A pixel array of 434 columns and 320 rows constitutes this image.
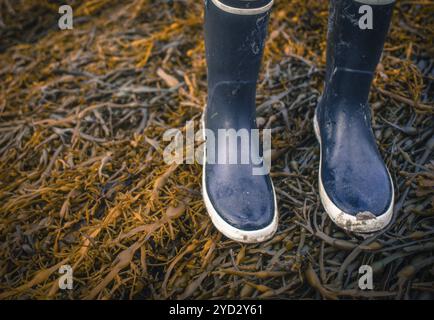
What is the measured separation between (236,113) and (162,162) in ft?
1.05

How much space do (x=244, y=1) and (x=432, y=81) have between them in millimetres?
837

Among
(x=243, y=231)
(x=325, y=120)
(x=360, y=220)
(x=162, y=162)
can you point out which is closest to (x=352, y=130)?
(x=325, y=120)

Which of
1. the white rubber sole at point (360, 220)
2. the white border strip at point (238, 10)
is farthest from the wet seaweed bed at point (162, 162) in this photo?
the white border strip at point (238, 10)

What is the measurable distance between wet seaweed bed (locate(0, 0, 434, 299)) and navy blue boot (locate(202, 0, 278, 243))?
0.07 metres

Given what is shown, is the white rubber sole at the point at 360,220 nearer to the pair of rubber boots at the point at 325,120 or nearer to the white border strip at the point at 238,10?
the pair of rubber boots at the point at 325,120

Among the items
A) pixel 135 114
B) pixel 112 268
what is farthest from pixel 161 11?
pixel 112 268

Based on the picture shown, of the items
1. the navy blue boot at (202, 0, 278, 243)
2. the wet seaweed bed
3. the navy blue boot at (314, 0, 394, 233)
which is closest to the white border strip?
the navy blue boot at (202, 0, 278, 243)

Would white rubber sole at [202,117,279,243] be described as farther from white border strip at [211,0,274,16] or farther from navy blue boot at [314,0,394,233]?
white border strip at [211,0,274,16]

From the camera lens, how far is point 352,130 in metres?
1.14

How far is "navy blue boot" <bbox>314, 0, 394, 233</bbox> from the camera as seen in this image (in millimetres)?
1034

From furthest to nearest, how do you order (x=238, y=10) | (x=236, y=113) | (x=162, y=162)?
(x=162, y=162) < (x=236, y=113) < (x=238, y=10)

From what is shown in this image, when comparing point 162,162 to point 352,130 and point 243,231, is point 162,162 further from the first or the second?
point 352,130

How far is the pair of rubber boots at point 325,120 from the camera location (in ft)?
3.35
